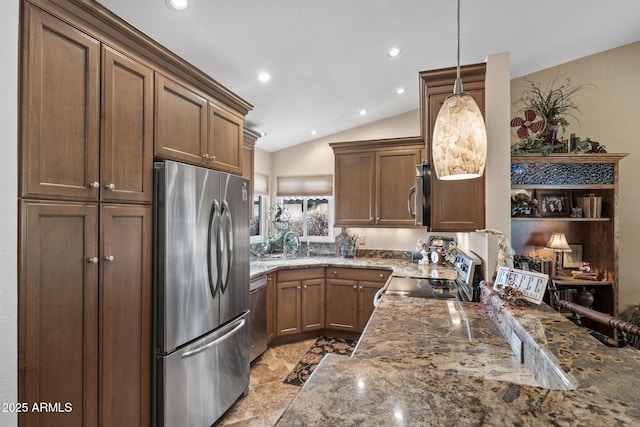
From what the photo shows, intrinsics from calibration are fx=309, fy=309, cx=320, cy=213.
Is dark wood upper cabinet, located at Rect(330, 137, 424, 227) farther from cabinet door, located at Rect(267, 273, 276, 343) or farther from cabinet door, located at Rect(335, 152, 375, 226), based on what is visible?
cabinet door, located at Rect(267, 273, 276, 343)

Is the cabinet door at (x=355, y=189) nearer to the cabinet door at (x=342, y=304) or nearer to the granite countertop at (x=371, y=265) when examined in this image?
the granite countertop at (x=371, y=265)

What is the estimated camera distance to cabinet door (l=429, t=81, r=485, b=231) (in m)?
2.32

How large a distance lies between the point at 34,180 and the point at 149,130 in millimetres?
617

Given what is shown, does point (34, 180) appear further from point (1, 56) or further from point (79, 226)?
point (1, 56)

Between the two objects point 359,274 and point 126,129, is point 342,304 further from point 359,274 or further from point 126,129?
point 126,129

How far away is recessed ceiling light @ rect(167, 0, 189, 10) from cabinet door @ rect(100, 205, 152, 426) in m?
1.09

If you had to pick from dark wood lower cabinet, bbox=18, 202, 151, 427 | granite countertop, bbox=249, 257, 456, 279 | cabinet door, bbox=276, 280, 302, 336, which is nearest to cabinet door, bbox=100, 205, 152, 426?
dark wood lower cabinet, bbox=18, 202, 151, 427

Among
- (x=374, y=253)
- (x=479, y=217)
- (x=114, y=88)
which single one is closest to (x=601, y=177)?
(x=479, y=217)

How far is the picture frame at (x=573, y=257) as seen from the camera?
10.9 feet

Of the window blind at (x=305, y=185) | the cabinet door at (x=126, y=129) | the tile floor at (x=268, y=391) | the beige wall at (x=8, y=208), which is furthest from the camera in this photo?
the window blind at (x=305, y=185)

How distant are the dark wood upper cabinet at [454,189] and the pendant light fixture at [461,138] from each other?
1022 mm

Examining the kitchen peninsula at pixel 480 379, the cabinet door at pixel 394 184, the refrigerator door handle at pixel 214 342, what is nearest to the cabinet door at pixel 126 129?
the refrigerator door handle at pixel 214 342

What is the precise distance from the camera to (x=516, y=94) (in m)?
3.64

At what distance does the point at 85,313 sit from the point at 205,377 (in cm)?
92
